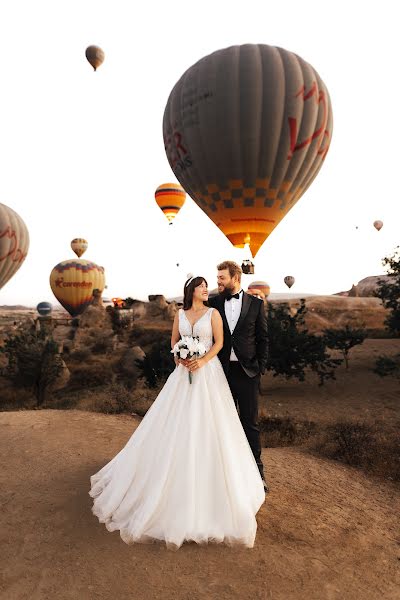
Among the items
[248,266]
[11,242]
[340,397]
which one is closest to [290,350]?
[340,397]

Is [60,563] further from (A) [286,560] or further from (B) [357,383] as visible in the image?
(B) [357,383]

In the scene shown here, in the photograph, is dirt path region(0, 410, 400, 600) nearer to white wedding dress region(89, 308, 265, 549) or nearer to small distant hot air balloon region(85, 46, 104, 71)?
white wedding dress region(89, 308, 265, 549)

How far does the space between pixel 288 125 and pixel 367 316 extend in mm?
30866

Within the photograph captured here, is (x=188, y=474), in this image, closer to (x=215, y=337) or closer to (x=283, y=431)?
(x=215, y=337)

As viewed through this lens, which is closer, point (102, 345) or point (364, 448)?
point (364, 448)

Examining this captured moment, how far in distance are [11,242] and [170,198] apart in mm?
16255

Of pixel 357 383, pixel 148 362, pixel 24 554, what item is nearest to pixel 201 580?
pixel 24 554

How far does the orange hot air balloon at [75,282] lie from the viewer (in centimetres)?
4988

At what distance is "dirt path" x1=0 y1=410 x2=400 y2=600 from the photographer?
3475mm

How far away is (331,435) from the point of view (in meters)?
8.29

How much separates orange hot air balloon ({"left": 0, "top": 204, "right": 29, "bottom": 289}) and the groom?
30.1m

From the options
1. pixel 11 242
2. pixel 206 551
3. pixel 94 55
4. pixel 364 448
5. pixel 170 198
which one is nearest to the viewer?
pixel 206 551

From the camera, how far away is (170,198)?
40094 mm

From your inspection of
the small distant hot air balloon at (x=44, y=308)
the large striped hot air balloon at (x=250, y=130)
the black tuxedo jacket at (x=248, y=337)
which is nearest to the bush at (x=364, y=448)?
the black tuxedo jacket at (x=248, y=337)
